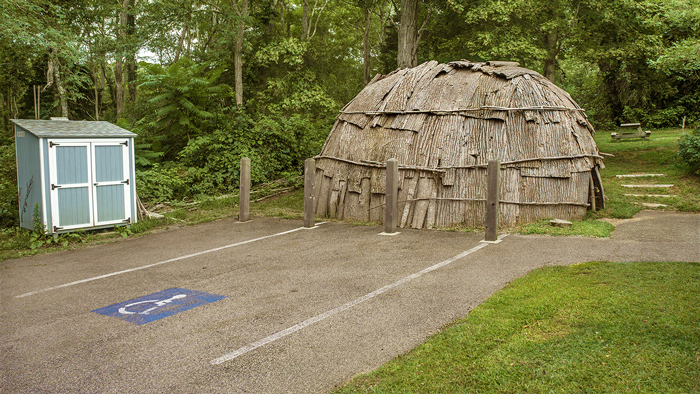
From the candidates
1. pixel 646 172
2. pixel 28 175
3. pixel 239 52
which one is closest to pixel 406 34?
pixel 239 52

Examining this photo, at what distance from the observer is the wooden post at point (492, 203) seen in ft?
29.7

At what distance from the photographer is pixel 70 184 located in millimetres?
10078

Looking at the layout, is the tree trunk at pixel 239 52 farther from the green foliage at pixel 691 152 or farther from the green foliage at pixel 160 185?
the green foliage at pixel 691 152

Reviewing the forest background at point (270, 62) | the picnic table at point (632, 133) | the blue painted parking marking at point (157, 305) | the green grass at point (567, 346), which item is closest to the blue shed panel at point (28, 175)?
the forest background at point (270, 62)

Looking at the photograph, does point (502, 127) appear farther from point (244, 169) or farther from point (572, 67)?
point (572, 67)

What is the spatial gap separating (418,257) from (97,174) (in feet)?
23.5

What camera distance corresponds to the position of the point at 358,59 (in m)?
36.9

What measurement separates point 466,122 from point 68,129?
335 inches

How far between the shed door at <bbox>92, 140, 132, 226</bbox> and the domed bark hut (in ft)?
15.0

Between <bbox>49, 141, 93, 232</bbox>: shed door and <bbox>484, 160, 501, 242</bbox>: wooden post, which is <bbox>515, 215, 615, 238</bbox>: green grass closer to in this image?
<bbox>484, 160, 501, 242</bbox>: wooden post

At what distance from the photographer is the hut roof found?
33.6 ft

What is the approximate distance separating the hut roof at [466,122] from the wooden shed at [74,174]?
15.9 feet

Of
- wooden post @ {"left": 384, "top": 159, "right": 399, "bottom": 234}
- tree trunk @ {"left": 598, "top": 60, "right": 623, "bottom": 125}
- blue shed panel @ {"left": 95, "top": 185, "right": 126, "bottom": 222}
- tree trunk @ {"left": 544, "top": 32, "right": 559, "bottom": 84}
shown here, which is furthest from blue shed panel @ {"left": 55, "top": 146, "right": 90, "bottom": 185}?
tree trunk @ {"left": 598, "top": 60, "right": 623, "bottom": 125}

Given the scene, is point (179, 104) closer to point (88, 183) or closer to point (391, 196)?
point (88, 183)
